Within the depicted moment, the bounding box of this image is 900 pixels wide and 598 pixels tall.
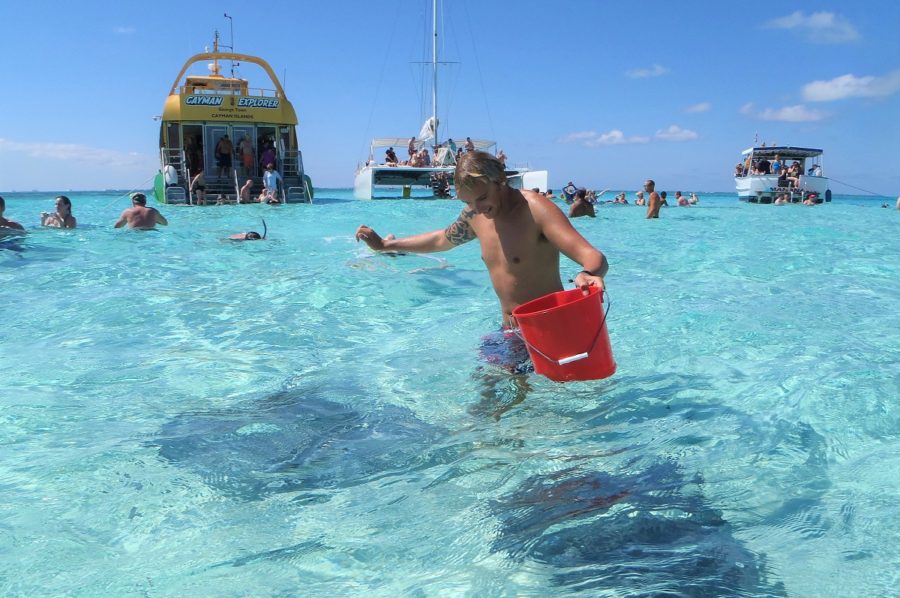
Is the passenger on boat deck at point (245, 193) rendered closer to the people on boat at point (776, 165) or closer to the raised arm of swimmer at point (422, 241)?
the raised arm of swimmer at point (422, 241)

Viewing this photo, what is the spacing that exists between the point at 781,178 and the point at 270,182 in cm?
2154

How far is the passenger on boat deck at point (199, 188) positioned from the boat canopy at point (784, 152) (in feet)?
75.5

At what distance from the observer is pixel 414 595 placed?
1.98 meters

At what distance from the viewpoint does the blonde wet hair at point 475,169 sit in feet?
9.00

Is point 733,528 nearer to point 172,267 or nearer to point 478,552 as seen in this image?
point 478,552

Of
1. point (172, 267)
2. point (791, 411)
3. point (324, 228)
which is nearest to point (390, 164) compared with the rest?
point (324, 228)

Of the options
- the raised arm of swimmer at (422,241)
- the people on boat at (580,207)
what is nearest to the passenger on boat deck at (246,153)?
the people on boat at (580,207)

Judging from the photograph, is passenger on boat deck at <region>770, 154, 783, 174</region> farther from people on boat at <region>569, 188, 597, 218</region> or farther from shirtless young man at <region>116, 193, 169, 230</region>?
shirtless young man at <region>116, 193, 169, 230</region>

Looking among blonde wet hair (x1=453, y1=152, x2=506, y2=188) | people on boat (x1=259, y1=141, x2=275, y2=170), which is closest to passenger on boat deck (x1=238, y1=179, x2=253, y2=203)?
people on boat (x1=259, y1=141, x2=275, y2=170)

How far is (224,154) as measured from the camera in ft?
71.7

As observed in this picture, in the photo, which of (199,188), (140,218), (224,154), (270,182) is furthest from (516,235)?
(224,154)

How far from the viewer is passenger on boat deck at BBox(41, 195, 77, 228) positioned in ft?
40.4

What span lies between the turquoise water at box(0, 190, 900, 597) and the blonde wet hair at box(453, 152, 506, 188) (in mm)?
1034

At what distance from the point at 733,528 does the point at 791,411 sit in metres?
1.55
